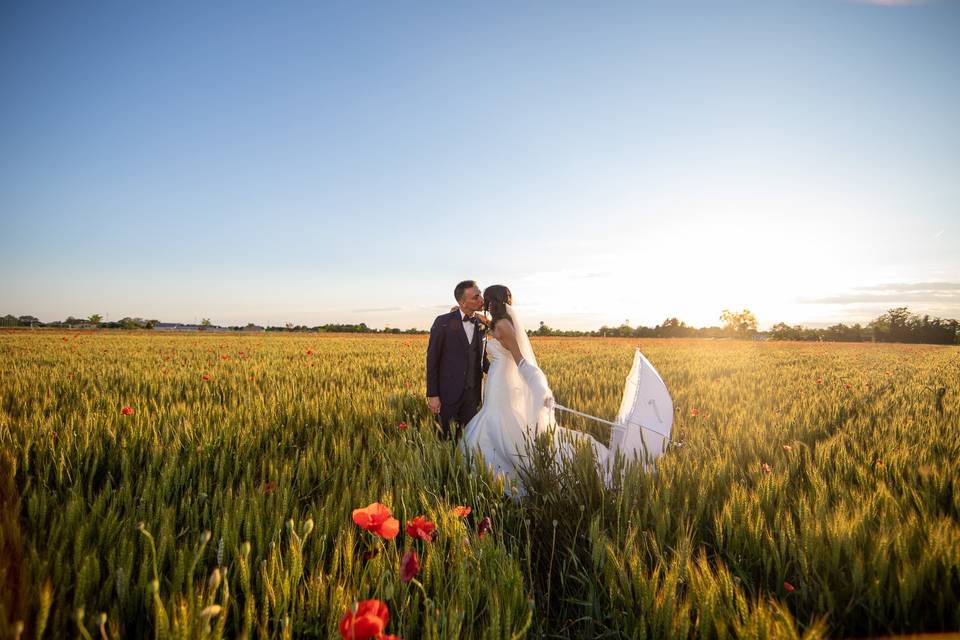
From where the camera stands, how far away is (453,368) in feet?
15.3

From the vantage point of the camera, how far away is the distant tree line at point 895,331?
5084 cm

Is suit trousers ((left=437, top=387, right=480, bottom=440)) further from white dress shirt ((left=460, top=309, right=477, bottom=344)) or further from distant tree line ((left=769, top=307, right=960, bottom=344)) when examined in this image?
distant tree line ((left=769, top=307, right=960, bottom=344))

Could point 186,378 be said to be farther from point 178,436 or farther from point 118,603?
point 118,603

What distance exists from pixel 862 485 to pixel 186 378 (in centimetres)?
825

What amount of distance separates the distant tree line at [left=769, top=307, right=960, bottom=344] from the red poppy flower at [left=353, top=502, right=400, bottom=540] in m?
66.8

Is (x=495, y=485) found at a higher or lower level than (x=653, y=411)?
lower

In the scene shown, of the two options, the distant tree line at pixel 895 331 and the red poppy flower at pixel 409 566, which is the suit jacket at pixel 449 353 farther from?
the distant tree line at pixel 895 331

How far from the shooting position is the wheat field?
130cm

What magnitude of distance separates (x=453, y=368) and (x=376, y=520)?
3.31m

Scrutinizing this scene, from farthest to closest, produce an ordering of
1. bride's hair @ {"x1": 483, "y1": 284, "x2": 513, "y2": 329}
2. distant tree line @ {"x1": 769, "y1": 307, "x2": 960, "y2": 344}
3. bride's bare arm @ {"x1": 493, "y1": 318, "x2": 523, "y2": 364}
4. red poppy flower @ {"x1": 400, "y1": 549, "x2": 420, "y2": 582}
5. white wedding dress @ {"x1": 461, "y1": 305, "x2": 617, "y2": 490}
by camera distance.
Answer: distant tree line @ {"x1": 769, "y1": 307, "x2": 960, "y2": 344} → bride's hair @ {"x1": 483, "y1": 284, "x2": 513, "y2": 329} → bride's bare arm @ {"x1": 493, "y1": 318, "x2": 523, "y2": 364} → white wedding dress @ {"x1": 461, "y1": 305, "x2": 617, "y2": 490} → red poppy flower @ {"x1": 400, "y1": 549, "x2": 420, "y2": 582}

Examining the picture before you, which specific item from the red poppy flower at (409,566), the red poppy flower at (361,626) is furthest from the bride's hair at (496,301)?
the red poppy flower at (361,626)

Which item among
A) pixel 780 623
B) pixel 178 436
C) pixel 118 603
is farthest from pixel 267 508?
pixel 780 623

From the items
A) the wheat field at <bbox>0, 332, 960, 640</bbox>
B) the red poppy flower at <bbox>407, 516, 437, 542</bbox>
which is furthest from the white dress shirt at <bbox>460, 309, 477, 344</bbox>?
the red poppy flower at <bbox>407, 516, 437, 542</bbox>

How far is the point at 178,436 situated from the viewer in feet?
10.6
